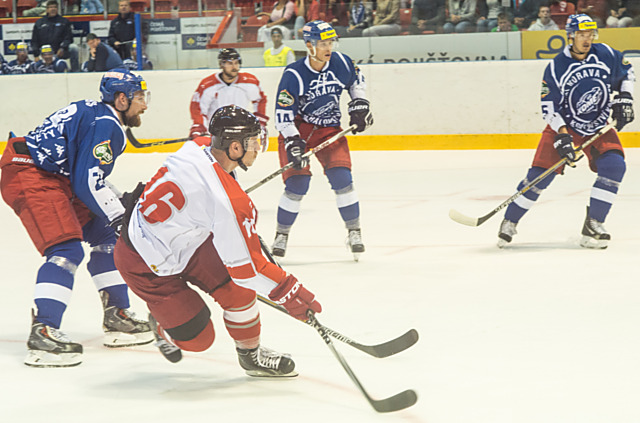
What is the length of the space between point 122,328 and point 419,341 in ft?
3.29

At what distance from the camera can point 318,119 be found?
4.46 metres

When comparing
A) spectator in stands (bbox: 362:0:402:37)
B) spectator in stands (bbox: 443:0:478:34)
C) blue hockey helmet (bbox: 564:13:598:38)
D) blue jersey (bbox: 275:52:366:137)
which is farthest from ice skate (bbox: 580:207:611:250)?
spectator in stands (bbox: 362:0:402:37)

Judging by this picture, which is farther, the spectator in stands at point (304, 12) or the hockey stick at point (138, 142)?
the spectator in stands at point (304, 12)

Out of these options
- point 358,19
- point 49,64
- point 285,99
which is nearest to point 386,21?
point 358,19

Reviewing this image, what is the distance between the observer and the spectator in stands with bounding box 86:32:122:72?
9.14 meters

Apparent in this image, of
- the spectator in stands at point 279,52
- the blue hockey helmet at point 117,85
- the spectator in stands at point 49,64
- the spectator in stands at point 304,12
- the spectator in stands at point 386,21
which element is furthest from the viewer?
the spectator in stands at point 49,64

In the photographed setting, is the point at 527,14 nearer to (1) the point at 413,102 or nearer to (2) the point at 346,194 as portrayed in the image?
(1) the point at 413,102

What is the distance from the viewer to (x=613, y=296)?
3.41 meters

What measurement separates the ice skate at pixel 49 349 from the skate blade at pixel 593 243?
8.89ft

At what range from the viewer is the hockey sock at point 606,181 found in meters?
4.40

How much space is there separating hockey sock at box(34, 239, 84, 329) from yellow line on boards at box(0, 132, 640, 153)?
6.17 m

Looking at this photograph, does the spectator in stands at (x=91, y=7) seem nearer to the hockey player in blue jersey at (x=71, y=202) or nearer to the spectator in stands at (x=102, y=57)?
the spectator in stands at (x=102, y=57)

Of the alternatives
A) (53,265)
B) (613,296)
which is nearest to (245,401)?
(53,265)

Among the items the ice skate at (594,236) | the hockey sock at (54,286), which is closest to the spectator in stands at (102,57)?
the ice skate at (594,236)
